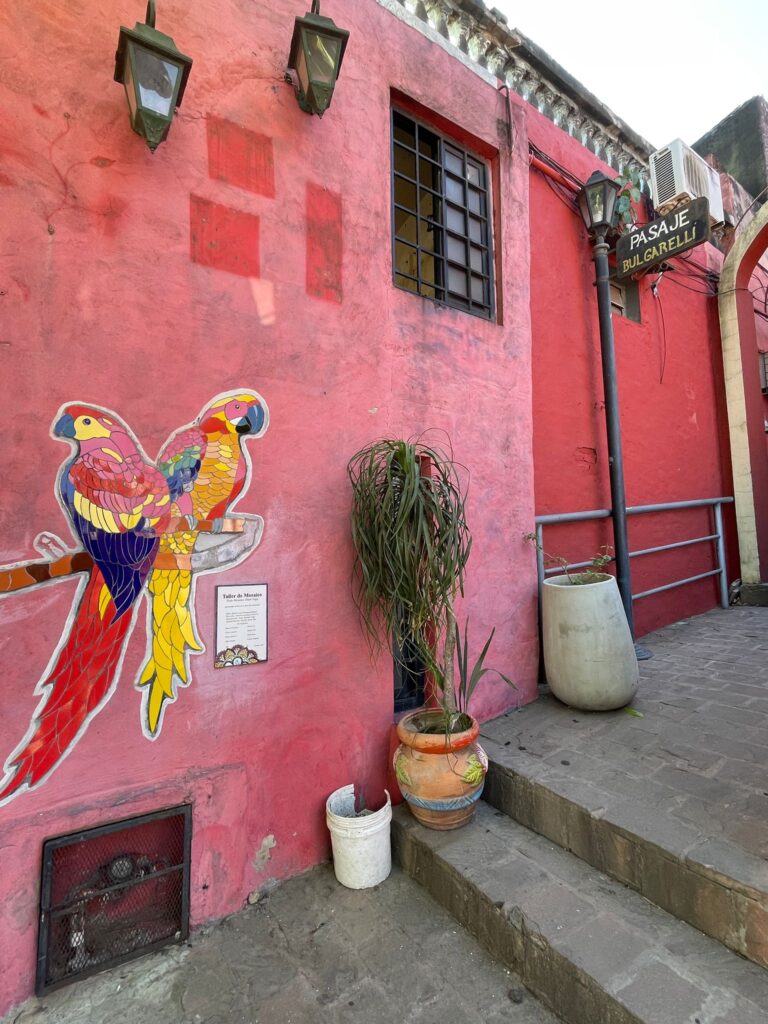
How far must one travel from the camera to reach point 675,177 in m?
5.41

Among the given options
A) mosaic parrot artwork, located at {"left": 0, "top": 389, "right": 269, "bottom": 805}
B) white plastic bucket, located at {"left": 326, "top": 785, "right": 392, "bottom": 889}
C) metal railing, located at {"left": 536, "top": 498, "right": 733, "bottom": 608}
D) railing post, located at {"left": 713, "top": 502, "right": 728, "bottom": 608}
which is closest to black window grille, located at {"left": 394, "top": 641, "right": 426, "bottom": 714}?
white plastic bucket, located at {"left": 326, "top": 785, "right": 392, "bottom": 889}

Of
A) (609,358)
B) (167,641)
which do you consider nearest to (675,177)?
(609,358)

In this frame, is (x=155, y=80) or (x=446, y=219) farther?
(x=446, y=219)

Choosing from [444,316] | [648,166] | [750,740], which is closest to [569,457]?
[444,316]

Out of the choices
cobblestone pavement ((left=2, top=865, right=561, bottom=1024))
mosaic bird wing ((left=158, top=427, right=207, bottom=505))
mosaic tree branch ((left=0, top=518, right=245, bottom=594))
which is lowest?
cobblestone pavement ((left=2, top=865, right=561, bottom=1024))

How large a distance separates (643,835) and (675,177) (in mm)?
6292

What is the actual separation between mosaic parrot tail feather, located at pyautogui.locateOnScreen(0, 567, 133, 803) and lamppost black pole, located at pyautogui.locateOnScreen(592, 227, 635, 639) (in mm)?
3802

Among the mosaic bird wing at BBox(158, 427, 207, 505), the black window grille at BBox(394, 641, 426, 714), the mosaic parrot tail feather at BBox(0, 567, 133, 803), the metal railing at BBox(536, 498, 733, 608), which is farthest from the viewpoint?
the metal railing at BBox(536, 498, 733, 608)

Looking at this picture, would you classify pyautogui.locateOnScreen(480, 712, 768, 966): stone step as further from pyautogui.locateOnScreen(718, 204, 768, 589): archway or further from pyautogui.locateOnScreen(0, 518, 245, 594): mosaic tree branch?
pyautogui.locateOnScreen(718, 204, 768, 589): archway

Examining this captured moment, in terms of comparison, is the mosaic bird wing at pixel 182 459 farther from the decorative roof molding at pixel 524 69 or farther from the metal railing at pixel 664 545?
the decorative roof molding at pixel 524 69

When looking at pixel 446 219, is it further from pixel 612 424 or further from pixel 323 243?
pixel 612 424

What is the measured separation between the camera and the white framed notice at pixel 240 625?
2.46m

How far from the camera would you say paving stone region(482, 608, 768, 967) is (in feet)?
6.11

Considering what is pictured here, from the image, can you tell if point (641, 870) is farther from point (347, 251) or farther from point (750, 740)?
point (347, 251)
